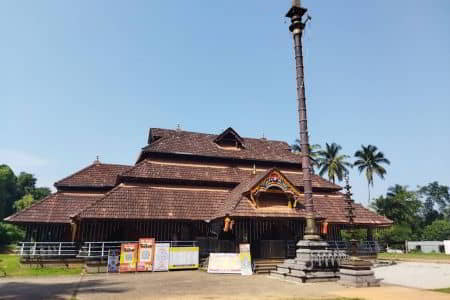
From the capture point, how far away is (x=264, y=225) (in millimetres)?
22438

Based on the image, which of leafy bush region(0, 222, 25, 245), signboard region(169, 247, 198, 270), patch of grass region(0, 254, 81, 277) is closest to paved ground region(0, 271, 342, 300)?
signboard region(169, 247, 198, 270)

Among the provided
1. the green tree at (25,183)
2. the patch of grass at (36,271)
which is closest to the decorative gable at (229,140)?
the patch of grass at (36,271)

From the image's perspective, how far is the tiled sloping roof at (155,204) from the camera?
20406 mm

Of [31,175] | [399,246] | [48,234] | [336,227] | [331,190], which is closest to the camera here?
[48,234]

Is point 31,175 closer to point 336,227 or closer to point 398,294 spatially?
point 336,227

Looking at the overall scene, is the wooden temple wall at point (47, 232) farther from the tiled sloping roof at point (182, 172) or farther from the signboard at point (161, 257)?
the signboard at point (161, 257)

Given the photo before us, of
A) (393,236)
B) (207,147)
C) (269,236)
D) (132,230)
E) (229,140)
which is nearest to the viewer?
(132,230)

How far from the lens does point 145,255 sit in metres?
19.6

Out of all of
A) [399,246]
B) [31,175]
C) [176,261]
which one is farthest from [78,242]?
[31,175]

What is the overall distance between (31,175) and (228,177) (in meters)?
79.5

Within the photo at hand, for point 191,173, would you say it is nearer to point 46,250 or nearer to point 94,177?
point 94,177

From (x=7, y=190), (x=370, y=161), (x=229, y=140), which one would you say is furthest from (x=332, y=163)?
(x=7, y=190)

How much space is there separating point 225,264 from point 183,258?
2998 millimetres

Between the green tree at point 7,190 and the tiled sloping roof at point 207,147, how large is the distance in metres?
54.7
